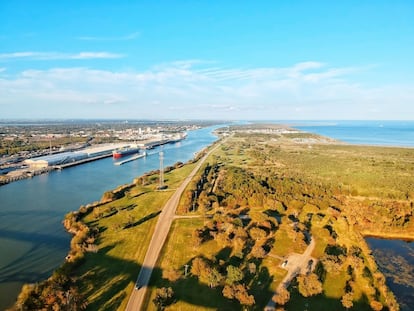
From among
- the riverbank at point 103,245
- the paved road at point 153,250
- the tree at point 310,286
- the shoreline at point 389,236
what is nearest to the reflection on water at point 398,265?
the shoreline at point 389,236

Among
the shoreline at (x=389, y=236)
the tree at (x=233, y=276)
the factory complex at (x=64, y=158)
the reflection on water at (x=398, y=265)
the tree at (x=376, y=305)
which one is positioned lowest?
the reflection on water at (x=398, y=265)

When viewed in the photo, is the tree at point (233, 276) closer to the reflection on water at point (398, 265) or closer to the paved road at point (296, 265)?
the paved road at point (296, 265)

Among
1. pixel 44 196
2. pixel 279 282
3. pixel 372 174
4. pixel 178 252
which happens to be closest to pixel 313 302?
pixel 279 282

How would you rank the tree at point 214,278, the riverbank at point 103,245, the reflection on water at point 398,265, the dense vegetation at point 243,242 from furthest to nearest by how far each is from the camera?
the reflection on water at point 398,265
the tree at point 214,278
the dense vegetation at point 243,242
the riverbank at point 103,245

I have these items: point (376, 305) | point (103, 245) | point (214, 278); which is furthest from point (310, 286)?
point (103, 245)

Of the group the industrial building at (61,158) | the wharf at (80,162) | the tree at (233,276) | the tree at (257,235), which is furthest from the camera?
the wharf at (80,162)

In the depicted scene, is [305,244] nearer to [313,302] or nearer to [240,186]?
[313,302]

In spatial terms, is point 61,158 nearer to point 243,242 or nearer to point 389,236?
point 243,242
